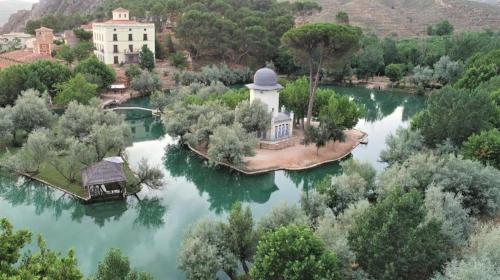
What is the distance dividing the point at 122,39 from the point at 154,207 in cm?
4881

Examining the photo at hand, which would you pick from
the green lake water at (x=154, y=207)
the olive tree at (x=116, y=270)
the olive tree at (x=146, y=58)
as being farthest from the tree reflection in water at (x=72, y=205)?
the olive tree at (x=146, y=58)

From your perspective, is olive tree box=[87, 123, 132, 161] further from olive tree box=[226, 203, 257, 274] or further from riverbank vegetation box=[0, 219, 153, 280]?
riverbank vegetation box=[0, 219, 153, 280]

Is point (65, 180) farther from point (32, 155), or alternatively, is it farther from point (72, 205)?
point (72, 205)

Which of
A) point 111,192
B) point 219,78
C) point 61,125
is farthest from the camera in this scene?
point 219,78

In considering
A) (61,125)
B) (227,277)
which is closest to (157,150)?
(61,125)

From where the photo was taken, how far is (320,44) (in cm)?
3925

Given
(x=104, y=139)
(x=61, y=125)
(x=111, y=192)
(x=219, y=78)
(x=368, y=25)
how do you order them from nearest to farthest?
(x=111, y=192) < (x=104, y=139) < (x=61, y=125) < (x=219, y=78) < (x=368, y=25)

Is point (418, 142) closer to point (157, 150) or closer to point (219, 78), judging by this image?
point (157, 150)

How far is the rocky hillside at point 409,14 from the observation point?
116625mm

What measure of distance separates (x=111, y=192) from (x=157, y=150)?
1104 cm

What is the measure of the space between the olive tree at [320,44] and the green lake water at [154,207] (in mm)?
8136

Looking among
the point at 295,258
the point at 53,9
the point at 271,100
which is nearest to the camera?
the point at 295,258

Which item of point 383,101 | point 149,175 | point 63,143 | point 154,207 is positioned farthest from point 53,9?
point 154,207

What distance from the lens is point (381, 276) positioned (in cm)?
1536
